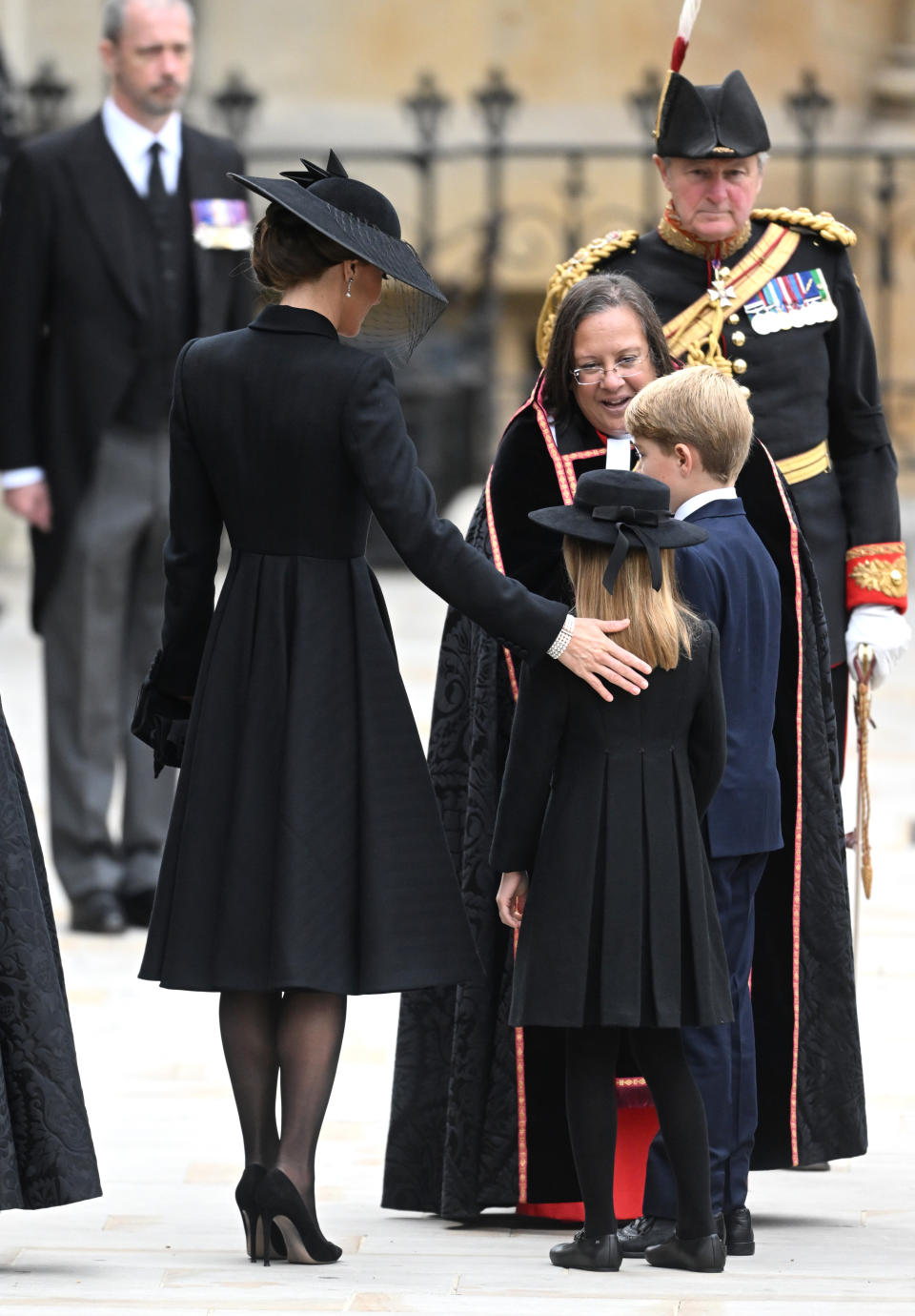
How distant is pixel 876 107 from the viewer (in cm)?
1467

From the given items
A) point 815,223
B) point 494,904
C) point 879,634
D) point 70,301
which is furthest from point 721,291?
point 70,301

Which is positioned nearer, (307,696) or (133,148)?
(307,696)

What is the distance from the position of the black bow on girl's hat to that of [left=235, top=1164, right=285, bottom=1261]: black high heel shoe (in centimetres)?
94

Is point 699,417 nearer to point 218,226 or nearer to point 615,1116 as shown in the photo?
point 615,1116

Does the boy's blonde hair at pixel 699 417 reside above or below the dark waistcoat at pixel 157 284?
below

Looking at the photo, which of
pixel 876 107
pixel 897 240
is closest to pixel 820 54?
pixel 876 107

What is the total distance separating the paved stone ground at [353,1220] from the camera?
3.49m

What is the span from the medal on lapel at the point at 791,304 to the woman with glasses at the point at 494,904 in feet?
1.29

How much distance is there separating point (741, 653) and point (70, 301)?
2866 mm

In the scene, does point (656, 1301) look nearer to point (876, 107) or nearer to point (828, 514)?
point (828, 514)

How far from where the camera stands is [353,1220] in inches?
164

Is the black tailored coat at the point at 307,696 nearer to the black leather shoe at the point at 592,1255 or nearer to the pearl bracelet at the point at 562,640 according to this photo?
the pearl bracelet at the point at 562,640

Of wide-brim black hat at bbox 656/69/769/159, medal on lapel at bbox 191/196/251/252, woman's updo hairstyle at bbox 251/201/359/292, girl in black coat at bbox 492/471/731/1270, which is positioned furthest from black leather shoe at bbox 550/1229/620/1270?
medal on lapel at bbox 191/196/251/252

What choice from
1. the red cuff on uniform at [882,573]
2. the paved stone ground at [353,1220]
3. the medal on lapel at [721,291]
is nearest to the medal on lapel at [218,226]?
the paved stone ground at [353,1220]
